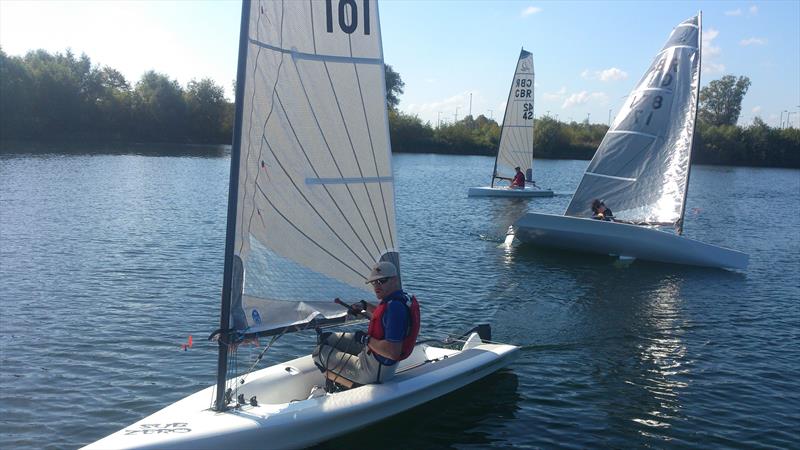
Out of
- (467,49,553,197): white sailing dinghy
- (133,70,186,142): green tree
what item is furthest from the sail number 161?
(133,70,186,142): green tree

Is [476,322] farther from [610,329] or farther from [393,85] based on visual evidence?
[393,85]

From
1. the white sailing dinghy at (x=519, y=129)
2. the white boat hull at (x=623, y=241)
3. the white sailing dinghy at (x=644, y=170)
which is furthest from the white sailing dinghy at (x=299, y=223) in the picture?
the white sailing dinghy at (x=519, y=129)

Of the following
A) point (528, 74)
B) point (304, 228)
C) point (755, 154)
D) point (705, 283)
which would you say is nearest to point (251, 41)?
point (304, 228)

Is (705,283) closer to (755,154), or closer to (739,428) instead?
(739,428)

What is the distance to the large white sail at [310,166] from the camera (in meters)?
6.41

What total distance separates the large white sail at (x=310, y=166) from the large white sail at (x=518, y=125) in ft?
85.3

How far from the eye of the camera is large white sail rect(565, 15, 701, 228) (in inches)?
702

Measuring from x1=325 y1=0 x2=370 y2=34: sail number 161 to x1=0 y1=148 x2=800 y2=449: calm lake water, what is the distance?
413 centimetres

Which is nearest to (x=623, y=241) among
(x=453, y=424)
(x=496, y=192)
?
(x=453, y=424)

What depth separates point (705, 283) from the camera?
597 inches

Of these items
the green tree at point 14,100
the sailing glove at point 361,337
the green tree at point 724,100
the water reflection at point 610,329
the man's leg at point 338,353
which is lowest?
the water reflection at point 610,329

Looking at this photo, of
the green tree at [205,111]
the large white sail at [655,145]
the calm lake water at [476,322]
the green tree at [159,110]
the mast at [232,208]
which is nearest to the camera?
the mast at [232,208]

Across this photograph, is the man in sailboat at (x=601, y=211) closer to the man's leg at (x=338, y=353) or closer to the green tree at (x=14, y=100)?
the man's leg at (x=338, y=353)

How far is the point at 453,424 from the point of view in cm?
764
